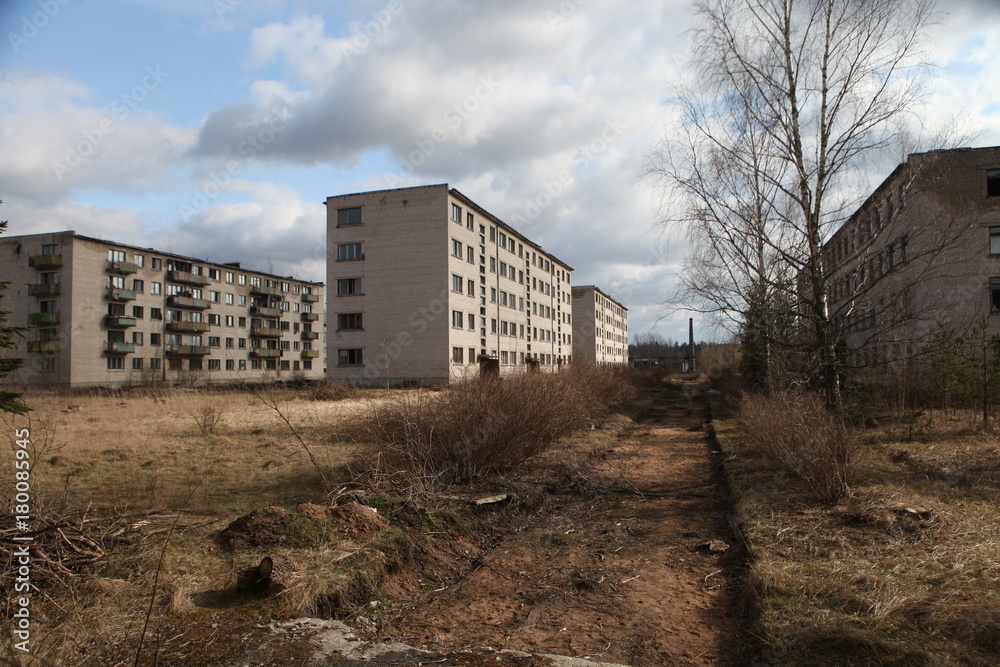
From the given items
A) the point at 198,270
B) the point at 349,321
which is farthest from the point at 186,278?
the point at 349,321

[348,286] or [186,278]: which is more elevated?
[186,278]

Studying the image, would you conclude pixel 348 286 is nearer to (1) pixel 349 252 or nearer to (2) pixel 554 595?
(1) pixel 349 252

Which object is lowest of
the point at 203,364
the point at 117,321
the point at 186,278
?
the point at 203,364

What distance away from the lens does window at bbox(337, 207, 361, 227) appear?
136ft

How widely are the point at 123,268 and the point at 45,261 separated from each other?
5.89 meters

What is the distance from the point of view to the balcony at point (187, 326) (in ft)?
200

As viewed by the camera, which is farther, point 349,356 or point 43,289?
point 43,289

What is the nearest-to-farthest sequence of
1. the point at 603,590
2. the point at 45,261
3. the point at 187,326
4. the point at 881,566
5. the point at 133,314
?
the point at 881,566
the point at 603,590
the point at 45,261
the point at 133,314
the point at 187,326

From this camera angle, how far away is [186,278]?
62562mm

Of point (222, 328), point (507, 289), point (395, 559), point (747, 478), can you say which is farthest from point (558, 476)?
point (222, 328)

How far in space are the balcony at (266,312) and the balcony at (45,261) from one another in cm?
2274

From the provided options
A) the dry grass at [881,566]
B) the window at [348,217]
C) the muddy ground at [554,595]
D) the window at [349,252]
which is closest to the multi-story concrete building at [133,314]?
the window at [349,252]

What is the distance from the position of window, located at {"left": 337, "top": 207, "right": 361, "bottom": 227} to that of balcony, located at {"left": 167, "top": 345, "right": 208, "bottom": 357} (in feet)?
100

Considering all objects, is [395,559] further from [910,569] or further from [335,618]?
[910,569]
